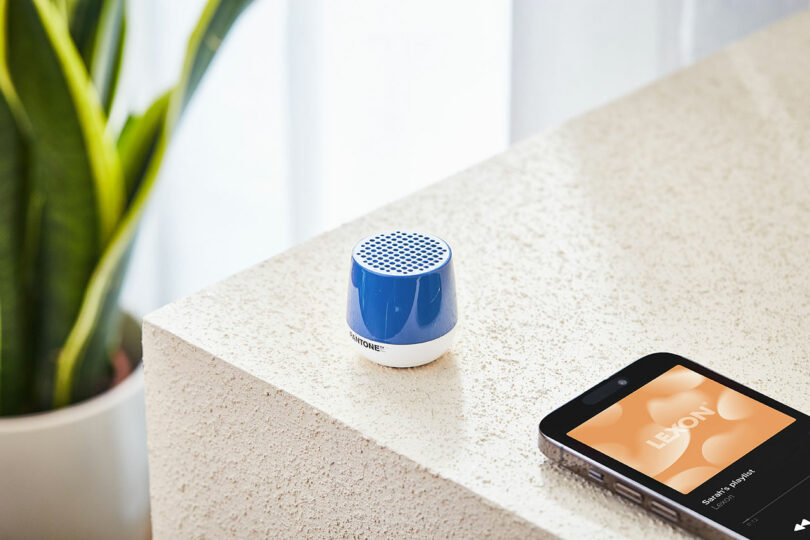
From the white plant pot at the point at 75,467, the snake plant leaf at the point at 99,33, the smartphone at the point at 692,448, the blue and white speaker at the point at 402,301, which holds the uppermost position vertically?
the snake plant leaf at the point at 99,33

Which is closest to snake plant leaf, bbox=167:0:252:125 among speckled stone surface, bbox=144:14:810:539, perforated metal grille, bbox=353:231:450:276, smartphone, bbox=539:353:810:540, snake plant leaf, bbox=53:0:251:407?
snake plant leaf, bbox=53:0:251:407

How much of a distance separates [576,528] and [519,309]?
0.62ft

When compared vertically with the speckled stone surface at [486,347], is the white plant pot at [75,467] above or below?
below

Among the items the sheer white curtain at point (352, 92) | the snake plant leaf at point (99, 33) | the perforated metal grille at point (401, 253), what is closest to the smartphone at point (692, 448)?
the perforated metal grille at point (401, 253)

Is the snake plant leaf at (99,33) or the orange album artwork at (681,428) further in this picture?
the snake plant leaf at (99,33)

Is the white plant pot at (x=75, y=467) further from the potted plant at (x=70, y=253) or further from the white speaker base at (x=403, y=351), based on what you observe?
Answer: the white speaker base at (x=403, y=351)

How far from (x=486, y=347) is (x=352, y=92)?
0.94 metres

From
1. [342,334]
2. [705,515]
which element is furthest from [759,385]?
[342,334]

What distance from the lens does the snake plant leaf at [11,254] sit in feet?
2.85

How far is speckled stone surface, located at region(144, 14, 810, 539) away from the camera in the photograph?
0.47 metres

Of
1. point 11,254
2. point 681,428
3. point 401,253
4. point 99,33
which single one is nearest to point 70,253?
point 11,254

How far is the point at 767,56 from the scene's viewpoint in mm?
985

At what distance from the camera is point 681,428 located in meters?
0.47

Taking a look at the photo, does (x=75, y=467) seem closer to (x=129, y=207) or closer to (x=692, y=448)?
(x=129, y=207)
